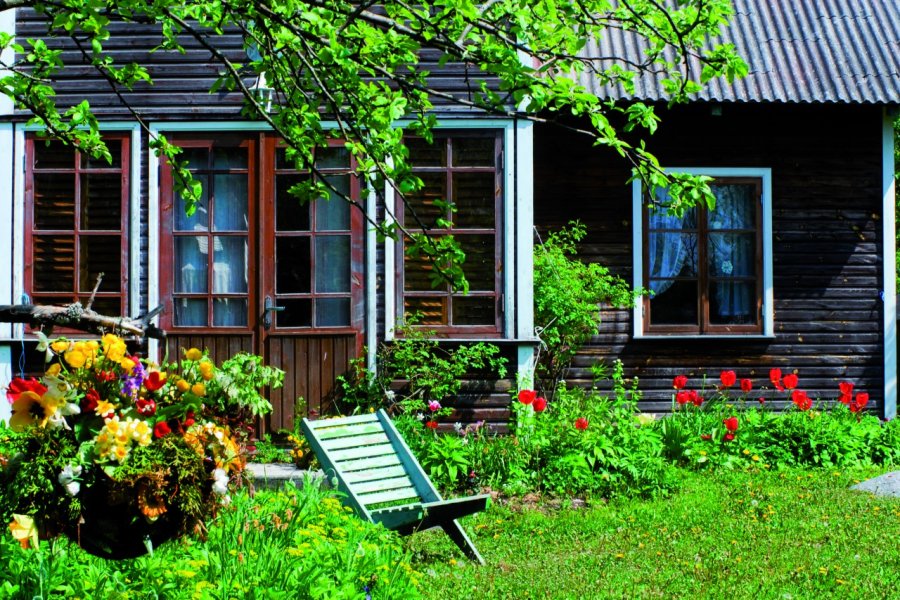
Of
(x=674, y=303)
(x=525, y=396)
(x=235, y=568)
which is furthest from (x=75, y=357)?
(x=674, y=303)

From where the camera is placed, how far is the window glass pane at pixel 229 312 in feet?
28.8

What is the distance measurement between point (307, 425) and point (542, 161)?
15.4 feet

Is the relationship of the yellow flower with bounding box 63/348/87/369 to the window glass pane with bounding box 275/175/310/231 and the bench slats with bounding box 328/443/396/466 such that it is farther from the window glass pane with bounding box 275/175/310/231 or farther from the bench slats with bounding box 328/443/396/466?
the window glass pane with bounding box 275/175/310/231

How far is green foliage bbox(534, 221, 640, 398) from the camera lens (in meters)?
9.20

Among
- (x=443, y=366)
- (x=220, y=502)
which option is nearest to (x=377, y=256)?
(x=443, y=366)

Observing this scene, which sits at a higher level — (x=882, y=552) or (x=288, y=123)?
(x=288, y=123)

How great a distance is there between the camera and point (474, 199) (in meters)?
8.79

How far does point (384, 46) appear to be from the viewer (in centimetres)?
480

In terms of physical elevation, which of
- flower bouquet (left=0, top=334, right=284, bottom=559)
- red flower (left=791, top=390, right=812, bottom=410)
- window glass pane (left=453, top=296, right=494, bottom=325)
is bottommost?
red flower (left=791, top=390, right=812, bottom=410)

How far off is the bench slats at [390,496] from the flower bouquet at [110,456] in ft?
8.58

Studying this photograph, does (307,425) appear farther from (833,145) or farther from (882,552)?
(833,145)

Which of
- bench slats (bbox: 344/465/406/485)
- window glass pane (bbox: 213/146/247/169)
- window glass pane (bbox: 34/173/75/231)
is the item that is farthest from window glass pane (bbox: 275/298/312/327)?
bench slats (bbox: 344/465/406/485)

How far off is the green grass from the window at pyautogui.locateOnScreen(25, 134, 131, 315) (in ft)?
13.5

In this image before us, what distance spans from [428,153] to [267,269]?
5.49ft
